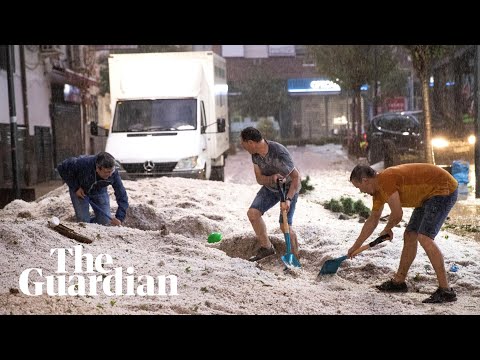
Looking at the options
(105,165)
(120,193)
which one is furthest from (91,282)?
(120,193)

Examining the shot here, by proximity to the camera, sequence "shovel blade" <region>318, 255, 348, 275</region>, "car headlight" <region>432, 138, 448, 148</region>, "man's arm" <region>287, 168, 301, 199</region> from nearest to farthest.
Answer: "shovel blade" <region>318, 255, 348, 275</region> < "man's arm" <region>287, 168, 301, 199</region> < "car headlight" <region>432, 138, 448, 148</region>

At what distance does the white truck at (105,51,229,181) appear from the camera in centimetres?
1504

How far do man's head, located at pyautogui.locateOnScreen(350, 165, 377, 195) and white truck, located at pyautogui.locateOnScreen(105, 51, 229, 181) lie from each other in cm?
844

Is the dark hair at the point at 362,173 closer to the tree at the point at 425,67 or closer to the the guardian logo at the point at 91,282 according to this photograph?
the the guardian logo at the point at 91,282

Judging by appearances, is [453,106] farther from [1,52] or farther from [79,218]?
[79,218]

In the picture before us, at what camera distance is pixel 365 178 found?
6828mm

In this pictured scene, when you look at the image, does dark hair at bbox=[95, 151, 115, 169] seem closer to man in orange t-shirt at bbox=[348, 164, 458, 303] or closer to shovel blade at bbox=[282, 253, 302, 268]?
shovel blade at bbox=[282, 253, 302, 268]

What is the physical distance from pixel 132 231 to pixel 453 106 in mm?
25646

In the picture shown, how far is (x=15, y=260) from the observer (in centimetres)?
755

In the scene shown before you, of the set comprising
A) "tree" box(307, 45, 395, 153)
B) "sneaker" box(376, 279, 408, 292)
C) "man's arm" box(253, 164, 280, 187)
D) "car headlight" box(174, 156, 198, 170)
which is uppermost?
"tree" box(307, 45, 395, 153)

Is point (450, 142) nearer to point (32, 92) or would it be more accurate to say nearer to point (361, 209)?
point (361, 209)

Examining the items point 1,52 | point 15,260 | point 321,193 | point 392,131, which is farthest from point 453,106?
point 15,260

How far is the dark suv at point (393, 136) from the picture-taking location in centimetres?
2052

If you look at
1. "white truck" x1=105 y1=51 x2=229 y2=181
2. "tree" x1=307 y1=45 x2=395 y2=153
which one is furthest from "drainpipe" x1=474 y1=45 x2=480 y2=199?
"tree" x1=307 y1=45 x2=395 y2=153
